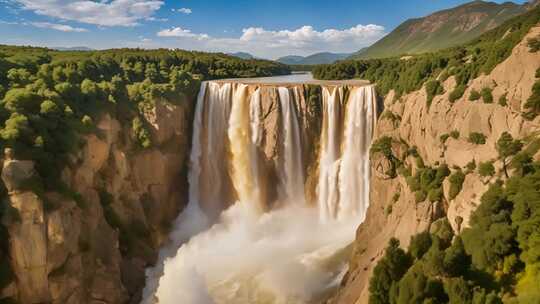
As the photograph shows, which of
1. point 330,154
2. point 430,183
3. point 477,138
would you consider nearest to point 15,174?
point 330,154

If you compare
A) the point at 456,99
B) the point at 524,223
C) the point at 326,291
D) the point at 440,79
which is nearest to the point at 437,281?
the point at 524,223

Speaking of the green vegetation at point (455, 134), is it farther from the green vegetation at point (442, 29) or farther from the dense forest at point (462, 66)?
the green vegetation at point (442, 29)

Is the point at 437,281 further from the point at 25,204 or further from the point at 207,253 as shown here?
the point at 25,204

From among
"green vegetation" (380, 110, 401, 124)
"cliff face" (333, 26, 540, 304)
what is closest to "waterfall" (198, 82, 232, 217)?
"cliff face" (333, 26, 540, 304)

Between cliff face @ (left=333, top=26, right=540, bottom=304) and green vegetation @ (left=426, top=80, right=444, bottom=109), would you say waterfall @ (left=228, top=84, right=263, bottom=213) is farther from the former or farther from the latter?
green vegetation @ (left=426, top=80, right=444, bottom=109)

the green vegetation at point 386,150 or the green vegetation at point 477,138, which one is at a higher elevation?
the green vegetation at point 477,138

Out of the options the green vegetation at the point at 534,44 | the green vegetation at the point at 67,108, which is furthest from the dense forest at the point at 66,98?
the green vegetation at the point at 534,44
